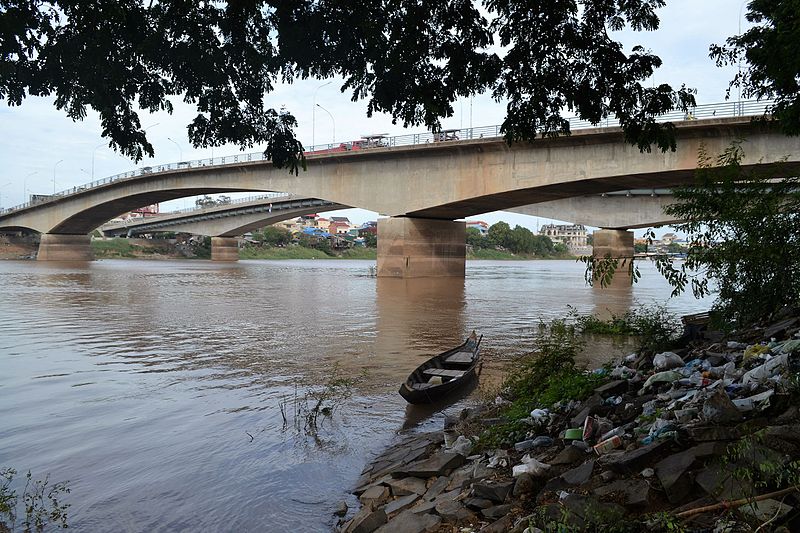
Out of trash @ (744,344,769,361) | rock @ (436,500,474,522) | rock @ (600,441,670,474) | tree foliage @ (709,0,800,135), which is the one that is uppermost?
tree foliage @ (709,0,800,135)

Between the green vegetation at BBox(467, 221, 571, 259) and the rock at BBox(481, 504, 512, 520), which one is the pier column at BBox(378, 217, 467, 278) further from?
the green vegetation at BBox(467, 221, 571, 259)

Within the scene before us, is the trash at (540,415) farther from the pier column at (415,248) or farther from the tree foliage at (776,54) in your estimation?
the pier column at (415,248)

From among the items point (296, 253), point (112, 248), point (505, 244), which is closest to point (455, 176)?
point (112, 248)

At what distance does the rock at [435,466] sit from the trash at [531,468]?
88cm

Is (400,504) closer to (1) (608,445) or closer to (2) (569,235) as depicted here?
(1) (608,445)

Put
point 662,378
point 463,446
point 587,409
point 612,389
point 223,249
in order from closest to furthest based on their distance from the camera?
point 587,409 → point 463,446 → point 662,378 → point 612,389 → point 223,249

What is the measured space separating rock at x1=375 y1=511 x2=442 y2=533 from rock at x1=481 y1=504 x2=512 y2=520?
35 cm

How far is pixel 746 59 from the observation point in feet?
32.0

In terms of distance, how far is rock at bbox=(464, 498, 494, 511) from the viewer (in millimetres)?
Answer: 4508

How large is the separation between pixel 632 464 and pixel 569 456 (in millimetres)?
727

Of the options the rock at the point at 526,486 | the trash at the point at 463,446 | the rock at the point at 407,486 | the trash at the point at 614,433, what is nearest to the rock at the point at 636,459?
the rock at the point at 526,486

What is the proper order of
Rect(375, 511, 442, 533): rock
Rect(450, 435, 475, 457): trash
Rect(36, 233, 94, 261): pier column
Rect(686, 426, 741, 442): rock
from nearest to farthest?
Rect(686, 426, 741, 442): rock → Rect(375, 511, 442, 533): rock → Rect(450, 435, 475, 457): trash → Rect(36, 233, 94, 261): pier column

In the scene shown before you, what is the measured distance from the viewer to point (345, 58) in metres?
8.05

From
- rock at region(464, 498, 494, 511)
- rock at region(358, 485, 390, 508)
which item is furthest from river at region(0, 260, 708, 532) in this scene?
rock at region(464, 498, 494, 511)
